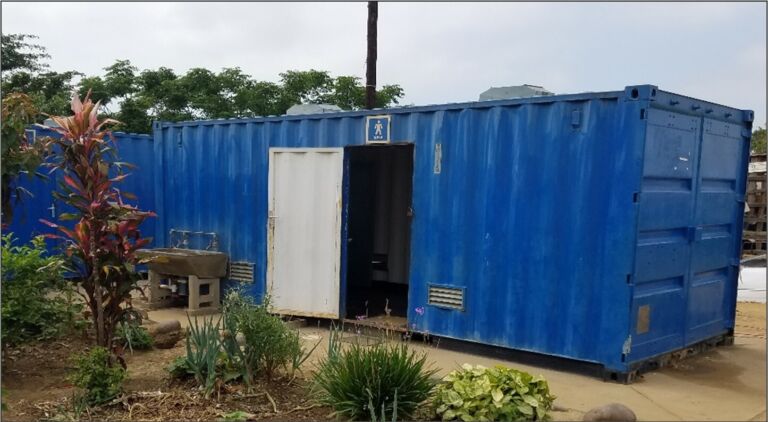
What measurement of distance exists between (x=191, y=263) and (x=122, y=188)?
9.97 feet

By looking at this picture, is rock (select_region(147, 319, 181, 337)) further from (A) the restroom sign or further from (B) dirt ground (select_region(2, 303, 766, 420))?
(A) the restroom sign

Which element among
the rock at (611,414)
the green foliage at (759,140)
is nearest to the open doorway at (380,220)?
the rock at (611,414)

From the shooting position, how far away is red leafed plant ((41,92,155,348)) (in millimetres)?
4613

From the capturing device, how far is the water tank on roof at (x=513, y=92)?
6.18m

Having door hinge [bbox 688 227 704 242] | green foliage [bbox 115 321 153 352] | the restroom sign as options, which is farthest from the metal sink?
door hinge [bbox 688 227 704 242]

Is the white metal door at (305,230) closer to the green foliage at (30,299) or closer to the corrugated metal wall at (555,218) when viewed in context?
the corrugated metal wall at (555,218)

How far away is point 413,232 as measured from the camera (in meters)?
6.70

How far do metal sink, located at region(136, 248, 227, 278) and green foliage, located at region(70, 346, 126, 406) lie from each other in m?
3.42

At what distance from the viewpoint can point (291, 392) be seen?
475 cm

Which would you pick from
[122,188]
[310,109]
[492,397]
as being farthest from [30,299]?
[122,188]

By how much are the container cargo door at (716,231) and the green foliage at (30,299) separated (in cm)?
587

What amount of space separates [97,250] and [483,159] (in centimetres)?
363

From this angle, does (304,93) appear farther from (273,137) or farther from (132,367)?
(132,367)

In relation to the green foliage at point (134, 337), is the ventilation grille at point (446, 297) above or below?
above
